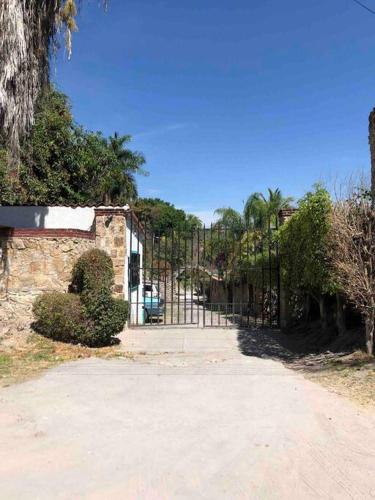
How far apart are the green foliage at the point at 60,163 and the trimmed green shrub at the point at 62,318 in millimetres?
8534

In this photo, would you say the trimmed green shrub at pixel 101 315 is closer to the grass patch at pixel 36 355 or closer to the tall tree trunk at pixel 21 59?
A: the grass patch at pixel 36 355

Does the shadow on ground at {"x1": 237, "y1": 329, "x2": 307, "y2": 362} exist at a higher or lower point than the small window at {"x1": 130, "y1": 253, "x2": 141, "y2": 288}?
lower

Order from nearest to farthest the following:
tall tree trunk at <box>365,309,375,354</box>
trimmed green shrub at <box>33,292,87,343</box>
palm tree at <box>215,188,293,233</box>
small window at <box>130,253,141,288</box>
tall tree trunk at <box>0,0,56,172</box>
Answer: tall tree trunk at <box>365,309,375,354</box> → tall tree trunk at <box>0,0,56,172</box> → trimmed green shrub at <box>33,292,87,343</box> → small window at <box>130,253,141,288</box> → palm tree at <box>215,188,293,233</box>

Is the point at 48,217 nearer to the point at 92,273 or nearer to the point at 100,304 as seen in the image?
the point at 92,273

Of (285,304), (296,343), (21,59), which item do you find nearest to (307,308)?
(285,304)

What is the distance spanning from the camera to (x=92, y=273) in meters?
10.1

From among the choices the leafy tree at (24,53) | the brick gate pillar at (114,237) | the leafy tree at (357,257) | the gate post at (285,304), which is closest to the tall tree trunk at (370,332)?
the leafy tree at (357,257)

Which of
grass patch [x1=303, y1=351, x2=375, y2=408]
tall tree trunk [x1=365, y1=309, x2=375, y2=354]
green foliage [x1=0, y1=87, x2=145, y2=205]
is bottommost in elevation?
grass patch [x1=303, y1=351, x2=375, y2=408]

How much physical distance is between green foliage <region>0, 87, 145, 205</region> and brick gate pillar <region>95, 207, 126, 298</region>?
6379mm

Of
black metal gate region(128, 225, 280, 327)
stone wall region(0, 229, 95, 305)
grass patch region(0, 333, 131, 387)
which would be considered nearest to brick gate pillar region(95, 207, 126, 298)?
black metal gate region(128, 225, 280, 327)

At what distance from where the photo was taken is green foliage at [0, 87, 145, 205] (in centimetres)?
1889

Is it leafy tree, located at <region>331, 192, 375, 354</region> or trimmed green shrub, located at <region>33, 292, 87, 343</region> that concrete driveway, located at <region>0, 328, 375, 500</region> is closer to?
leafy tree, located at <region>331, 192, 375, 354</region>

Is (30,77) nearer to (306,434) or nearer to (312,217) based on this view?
(312,217)

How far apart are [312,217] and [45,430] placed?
647 cm
